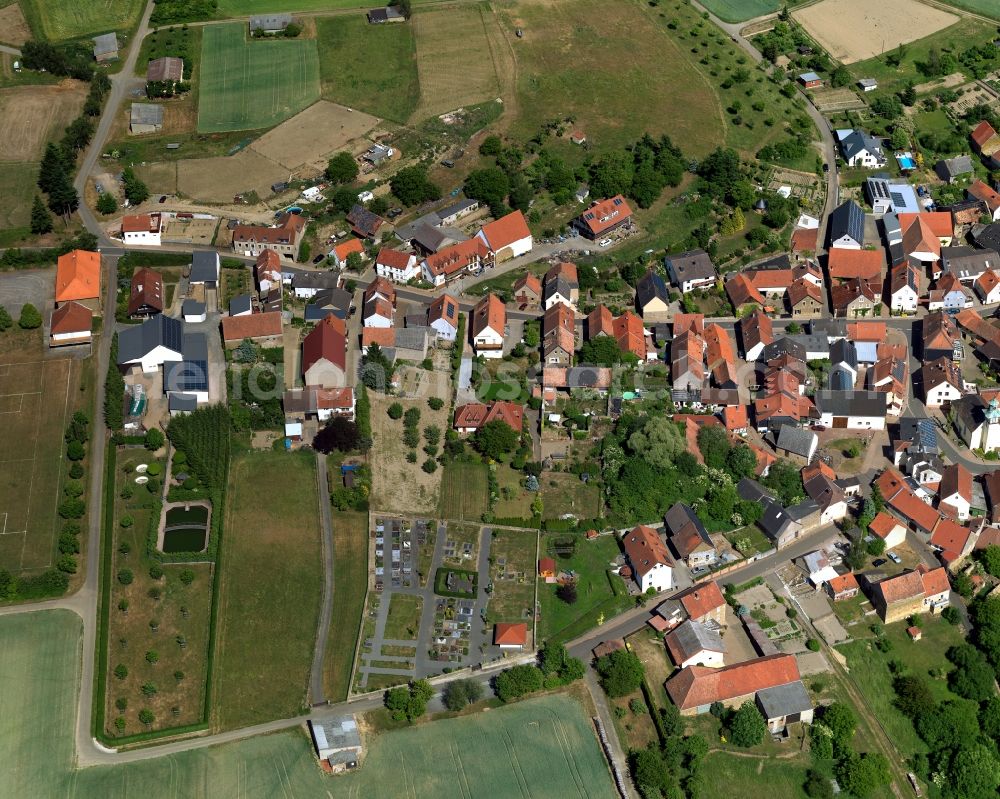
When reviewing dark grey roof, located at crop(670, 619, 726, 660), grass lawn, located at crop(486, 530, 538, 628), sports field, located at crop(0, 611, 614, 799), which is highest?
dark grey roof, located at crop(670, 619, 726, 660)

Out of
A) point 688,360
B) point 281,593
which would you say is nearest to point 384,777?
point 281,593

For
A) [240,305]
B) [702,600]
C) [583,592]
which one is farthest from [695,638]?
[240,305]

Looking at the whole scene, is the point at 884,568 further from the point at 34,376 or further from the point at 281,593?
the point at 34,376

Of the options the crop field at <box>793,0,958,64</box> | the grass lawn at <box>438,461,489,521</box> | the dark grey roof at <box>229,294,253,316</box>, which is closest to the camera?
the grass lawn at <box>438,461,489,521</box>

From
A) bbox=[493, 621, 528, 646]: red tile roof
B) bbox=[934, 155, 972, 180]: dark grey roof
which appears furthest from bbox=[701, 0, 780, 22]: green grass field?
bbox=[493, 621, 528, 646]: red tile roof

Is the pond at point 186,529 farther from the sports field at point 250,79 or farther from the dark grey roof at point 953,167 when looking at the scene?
the dark grey roof at point 953,167

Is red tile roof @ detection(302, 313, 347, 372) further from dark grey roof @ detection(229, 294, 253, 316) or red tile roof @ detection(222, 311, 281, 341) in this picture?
dark grey roof @ detection(229, 294, 253, 316)
